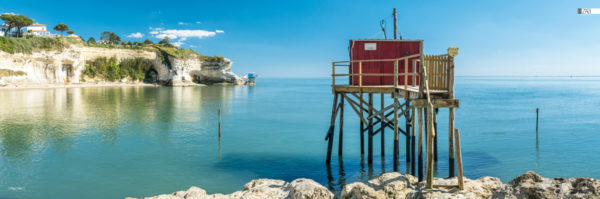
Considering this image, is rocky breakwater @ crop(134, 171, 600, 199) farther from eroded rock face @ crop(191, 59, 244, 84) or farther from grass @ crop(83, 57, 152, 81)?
eroded rock face @ crop(191, 59, 244, 84)

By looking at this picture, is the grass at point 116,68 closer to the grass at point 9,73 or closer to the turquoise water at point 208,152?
the grass at point 9,73

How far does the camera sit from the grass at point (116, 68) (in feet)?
294

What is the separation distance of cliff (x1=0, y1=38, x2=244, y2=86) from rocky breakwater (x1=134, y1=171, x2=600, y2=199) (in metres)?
77.3

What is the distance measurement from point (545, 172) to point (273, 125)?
20176 mm

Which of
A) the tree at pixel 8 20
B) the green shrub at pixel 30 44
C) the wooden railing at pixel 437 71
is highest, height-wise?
the tree at pixel 8 20

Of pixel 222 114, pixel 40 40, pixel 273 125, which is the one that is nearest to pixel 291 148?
pixel 273 125

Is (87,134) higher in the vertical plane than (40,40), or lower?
lower

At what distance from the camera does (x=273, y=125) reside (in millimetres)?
31891

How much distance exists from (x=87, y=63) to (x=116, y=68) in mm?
7330

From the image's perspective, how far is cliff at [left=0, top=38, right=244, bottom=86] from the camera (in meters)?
70.4

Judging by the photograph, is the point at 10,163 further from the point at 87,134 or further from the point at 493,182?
the point at 493,182

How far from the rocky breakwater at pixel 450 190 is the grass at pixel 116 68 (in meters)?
91.4

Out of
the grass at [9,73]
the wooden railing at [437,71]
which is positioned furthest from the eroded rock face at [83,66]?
the wooden railing at [437,71]

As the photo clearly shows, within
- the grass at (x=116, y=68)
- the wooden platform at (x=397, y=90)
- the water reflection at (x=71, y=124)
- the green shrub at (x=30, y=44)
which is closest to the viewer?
the wooden platform at (x=397, y=90)
